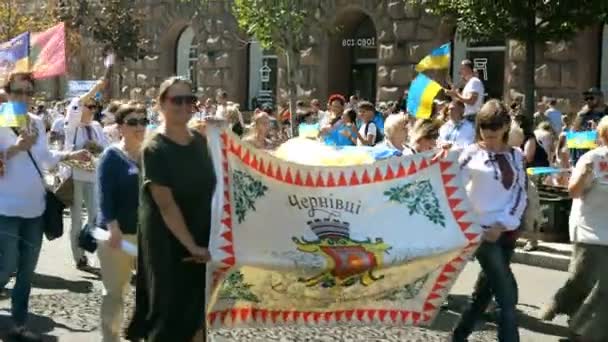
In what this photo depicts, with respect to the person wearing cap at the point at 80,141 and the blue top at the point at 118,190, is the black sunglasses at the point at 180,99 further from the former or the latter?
the person wearing cap at the point at 80,141

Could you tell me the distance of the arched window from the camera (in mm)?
33438

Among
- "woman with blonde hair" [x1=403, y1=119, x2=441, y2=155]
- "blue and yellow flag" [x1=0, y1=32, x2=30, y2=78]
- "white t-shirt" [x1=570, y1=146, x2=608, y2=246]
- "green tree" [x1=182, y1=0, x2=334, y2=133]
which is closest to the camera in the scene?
"white t-shirt" [x1=570, y1=146, x2=608, y2=246]

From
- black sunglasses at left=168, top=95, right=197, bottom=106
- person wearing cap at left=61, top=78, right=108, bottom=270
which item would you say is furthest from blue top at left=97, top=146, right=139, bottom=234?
person wearing cap at left=61, top=78, right=108, bottom=270

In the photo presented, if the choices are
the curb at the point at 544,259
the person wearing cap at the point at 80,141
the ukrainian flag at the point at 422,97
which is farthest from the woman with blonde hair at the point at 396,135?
the curb at the point at 544,259

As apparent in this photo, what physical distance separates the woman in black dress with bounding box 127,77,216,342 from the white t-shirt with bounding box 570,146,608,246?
2939mm

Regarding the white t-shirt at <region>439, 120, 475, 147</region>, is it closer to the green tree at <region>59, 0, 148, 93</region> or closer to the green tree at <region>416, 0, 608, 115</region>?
the green tree at <region>416, 0, 608, 115</region>

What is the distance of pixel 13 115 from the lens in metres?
7.05

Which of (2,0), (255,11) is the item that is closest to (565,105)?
(255,11)

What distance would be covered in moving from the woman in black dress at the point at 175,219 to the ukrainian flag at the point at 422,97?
4075 mm

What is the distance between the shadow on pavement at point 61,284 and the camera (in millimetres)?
9555

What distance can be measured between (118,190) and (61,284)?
4.02 metres

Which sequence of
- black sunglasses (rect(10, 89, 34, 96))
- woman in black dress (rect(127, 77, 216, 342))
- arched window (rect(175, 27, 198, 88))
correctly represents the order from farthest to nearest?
arched window (rect(175, 27, 198, 88))
black sunglasses (rect(10, 89, 34, 96))
woman in black dress (rect(127, 77, 216, 342))

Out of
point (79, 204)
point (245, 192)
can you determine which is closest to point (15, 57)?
point (79, 204)

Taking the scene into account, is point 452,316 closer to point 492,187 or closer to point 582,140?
point 492,187
